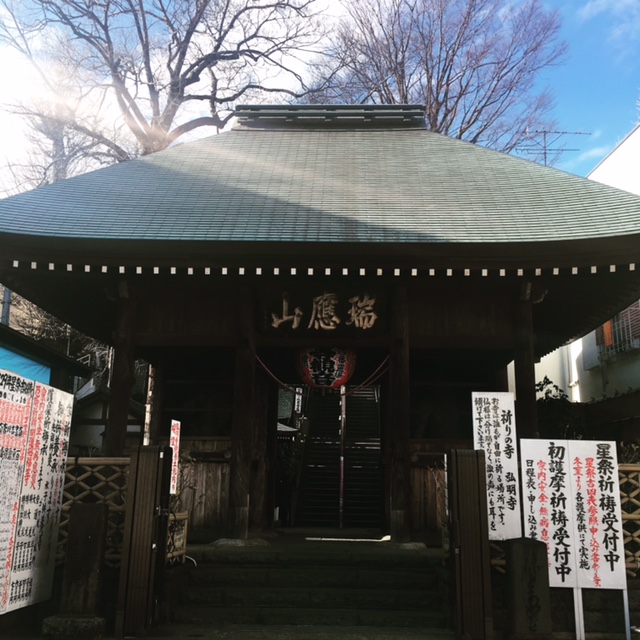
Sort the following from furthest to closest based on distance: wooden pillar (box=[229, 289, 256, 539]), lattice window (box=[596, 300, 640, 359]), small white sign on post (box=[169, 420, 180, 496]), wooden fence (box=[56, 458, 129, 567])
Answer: lattice window (box=[596, 300, 640, 359]) → wooden pillar (box=[229, 289, 256, 539]) → small white sign on post (box=[169, 420, 180, 496]) → wooden fence (box=[56, 458, 129, 567])

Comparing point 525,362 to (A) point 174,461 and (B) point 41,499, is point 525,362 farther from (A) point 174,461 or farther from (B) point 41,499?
(B) point 41,499

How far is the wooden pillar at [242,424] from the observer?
8594 millimetres

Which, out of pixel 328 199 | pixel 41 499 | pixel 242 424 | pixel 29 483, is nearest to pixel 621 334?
pixel 328 199

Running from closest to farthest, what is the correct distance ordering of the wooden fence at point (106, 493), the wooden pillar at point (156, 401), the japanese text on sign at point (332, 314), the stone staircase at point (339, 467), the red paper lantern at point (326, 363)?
the wooden fence at point (106, 493) < the japanese text on sign at point (332, 314) < the red paper lantern at point (326, 363) < the wooden pillar at point (156, 401) < the stone staircase at point (339, 467)

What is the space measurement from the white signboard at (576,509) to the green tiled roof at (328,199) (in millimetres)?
2771

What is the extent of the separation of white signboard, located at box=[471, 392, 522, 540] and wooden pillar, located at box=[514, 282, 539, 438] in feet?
6.21

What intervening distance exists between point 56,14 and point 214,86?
18.2 feet

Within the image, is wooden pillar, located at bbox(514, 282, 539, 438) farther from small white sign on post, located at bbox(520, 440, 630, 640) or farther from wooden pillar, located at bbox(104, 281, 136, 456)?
wooden pillar, located at bbox(104, 281, 136, 456)

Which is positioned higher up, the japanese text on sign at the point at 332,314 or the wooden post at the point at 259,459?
the japanese text on sign at the point at 332,314

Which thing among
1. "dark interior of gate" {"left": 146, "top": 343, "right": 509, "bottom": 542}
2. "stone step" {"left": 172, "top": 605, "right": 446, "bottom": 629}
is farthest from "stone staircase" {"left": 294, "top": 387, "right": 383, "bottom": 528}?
"stone step" {"left": 172, "top": 605, "right": 446, "bottom": 629}

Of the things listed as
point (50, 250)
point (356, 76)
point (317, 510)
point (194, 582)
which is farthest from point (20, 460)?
point (356, 76)

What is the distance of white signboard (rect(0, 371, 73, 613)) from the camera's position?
5.66 meters

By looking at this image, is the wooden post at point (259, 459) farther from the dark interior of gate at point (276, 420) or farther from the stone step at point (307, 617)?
the stone step at point (307, 617)

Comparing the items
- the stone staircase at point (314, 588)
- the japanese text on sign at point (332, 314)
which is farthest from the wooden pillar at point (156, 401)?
the stone staircase at point (314, 588)
